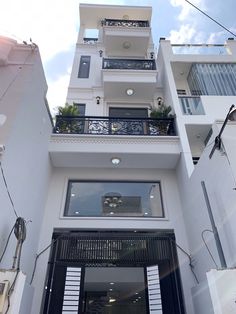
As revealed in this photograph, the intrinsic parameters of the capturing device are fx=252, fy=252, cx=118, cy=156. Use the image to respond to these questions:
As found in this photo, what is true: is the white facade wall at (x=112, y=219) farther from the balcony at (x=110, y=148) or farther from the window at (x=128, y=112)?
the window at (x=128, y=112)

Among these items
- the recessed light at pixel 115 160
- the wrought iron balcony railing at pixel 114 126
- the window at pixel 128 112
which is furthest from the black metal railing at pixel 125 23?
the recessed light at pixel 115 160

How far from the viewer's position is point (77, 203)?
16.8 feet

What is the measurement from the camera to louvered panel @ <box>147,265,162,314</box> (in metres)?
3.81

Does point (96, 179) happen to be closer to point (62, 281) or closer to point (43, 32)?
point (62, 281)

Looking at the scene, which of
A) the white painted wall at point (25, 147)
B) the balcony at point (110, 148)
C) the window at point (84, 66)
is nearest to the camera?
the white painted wall at point (25, 147)

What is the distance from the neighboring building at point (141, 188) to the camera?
12.3 feet

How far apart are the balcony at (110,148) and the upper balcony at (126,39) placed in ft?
14.2

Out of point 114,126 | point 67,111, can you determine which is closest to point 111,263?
point 114,126

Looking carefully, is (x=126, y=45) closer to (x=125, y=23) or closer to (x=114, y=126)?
(x=125, y=23)

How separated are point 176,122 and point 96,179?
84.7 inches

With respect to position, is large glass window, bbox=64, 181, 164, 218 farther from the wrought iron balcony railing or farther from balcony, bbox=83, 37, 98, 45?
balcony, bbox=83, 37, 98, 45

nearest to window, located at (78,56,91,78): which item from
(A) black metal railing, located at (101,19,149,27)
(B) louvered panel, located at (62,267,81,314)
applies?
(A) black metal railing, located at (101,19,149,27)

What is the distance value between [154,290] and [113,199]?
188 centimetres

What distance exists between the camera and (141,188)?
5.39 meters
